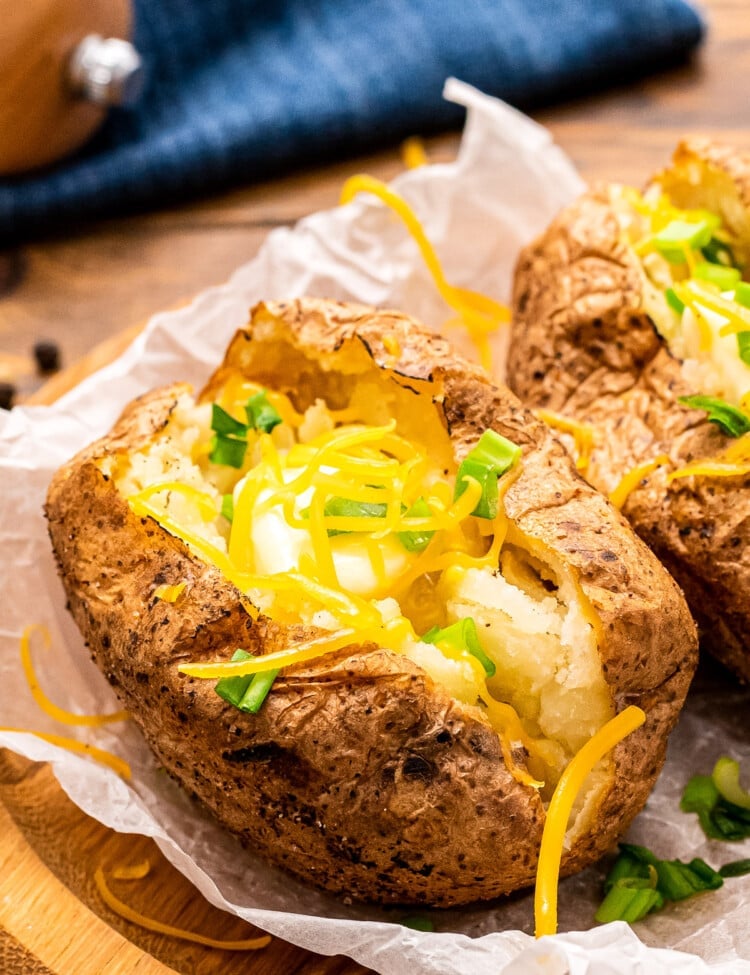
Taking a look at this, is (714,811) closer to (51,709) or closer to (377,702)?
(377,702)

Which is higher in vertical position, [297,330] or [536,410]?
[297,330]

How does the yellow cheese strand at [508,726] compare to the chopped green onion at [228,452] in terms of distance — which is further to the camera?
the chopped green onion at [228,452]

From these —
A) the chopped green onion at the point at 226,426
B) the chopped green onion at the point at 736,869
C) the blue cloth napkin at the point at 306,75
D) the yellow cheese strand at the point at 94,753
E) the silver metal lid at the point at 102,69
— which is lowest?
the chopped green onion at the point at 736,869

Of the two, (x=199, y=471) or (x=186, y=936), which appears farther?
(x=199, y=471)

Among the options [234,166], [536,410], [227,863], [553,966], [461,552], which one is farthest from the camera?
[234,166]

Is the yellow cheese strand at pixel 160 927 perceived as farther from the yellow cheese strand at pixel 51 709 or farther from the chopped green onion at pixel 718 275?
the chopped green onion at pixel 718 275

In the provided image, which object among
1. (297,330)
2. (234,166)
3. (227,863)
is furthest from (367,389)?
(234,166)

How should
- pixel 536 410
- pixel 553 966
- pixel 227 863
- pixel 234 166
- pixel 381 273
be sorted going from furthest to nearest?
1. pixel 234 166
2. pixel 381 273
3. pixel 536 410
4. pixel 227 863
5. pixel 553 966

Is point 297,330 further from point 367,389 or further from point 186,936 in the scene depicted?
point 186,936

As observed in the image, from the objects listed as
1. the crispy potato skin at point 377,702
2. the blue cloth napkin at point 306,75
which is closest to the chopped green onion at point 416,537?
the crispy potato skin at point 377,702

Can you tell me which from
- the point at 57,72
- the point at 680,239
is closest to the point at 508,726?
the point at 680,239
